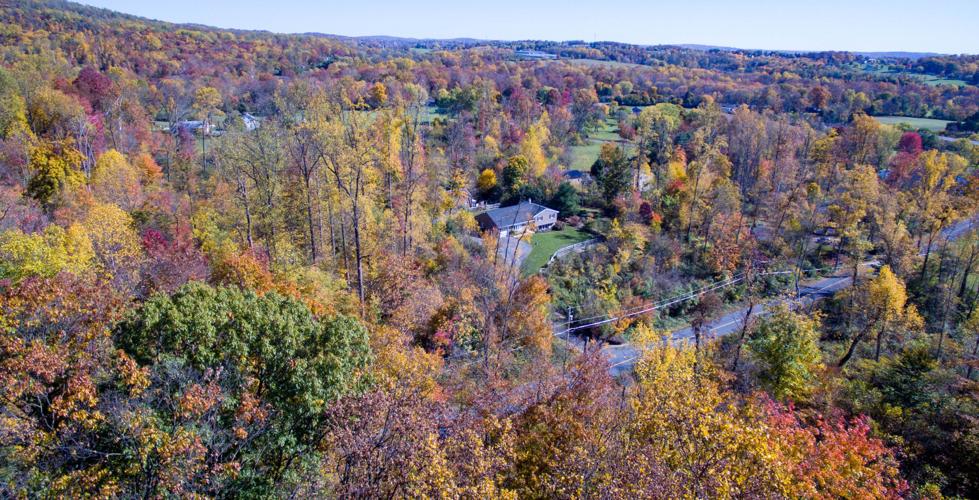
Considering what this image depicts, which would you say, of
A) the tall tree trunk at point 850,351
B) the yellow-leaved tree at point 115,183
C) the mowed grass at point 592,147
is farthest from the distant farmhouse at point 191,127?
the tall tree trunk at point 850,351

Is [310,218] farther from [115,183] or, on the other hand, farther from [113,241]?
[115,183]

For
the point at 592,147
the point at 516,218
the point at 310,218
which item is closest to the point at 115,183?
the point at 310,218

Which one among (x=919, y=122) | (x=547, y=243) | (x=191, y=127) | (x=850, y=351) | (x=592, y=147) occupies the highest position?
(x=919, y=122)

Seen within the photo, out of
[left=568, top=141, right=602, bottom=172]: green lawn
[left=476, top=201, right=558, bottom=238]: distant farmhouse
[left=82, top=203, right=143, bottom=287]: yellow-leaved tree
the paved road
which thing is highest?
[left=82, top=203, right=143, bottom=287]: yellow-leaved tree

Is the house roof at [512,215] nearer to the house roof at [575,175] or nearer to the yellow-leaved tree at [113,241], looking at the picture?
the house roof at [575,175]

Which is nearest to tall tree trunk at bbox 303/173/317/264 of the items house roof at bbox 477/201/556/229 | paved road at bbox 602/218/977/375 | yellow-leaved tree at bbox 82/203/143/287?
yellow-leaved tree at bbox 82/203/143/287

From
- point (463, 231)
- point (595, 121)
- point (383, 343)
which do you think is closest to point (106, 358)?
point (383, 343)

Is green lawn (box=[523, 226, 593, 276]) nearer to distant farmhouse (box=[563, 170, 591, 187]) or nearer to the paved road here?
distant farmhouse (box=[563, 170, 591, 187])
